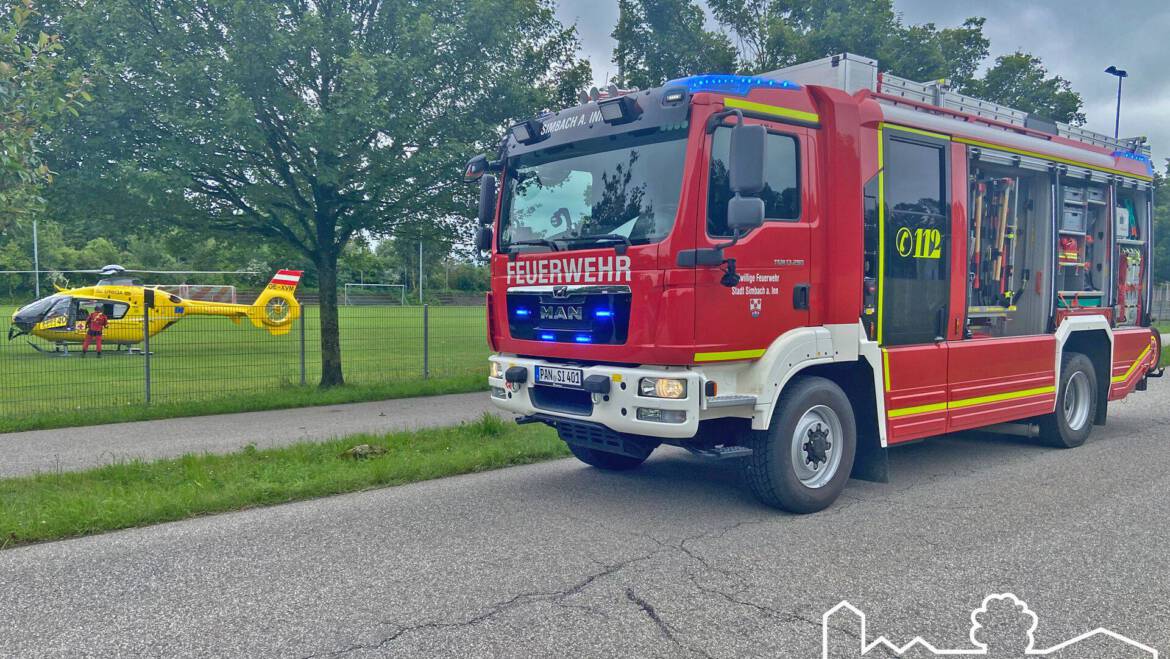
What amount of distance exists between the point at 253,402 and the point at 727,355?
8.28m

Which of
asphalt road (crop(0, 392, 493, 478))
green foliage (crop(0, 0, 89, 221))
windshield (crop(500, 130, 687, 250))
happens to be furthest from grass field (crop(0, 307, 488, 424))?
green foliage (crop(0, 0, 89, 221))

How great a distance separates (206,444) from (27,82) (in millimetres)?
4142

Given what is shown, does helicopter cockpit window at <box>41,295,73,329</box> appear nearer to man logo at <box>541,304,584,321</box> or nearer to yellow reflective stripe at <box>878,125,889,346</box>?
man logo at <box>541,304,584,321</box>

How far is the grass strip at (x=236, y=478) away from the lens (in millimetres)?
5500

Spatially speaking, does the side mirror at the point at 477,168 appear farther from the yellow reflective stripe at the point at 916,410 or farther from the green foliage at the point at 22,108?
the yellow reflective stripe at the point at 916,410

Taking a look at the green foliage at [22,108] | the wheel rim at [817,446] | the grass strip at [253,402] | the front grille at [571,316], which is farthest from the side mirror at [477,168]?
the grass strip at [253,402]

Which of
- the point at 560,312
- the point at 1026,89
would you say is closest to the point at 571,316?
the point at 560,312

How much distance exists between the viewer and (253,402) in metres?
11.4

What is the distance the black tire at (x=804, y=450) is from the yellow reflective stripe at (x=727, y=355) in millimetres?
433

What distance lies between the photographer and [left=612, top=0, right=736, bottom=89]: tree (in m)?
14.9

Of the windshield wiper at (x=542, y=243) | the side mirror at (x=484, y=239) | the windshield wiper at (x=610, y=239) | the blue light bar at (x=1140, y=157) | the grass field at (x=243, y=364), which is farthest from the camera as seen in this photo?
the grass field at (x=243, y=364)

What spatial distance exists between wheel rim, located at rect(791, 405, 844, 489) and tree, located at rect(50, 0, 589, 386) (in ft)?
21.6

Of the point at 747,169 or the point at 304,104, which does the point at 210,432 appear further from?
the point at 747,169

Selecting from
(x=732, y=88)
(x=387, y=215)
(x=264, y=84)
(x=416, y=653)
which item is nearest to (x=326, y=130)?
(x=264, y=84)
